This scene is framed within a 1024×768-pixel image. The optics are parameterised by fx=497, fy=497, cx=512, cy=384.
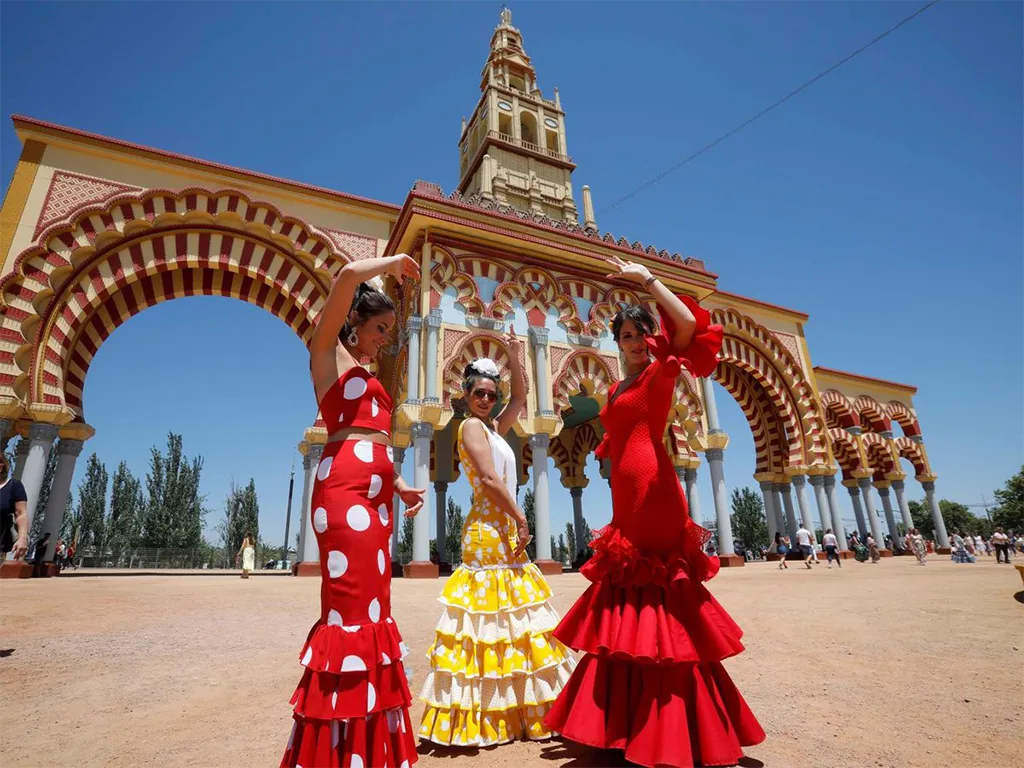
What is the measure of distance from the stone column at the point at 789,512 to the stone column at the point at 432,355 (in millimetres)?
16537

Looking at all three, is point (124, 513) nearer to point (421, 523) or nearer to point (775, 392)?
point (421, 523)

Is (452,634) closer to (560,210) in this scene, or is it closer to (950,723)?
(950,723)

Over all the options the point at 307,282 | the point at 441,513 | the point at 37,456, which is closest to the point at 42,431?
the point at 37,456

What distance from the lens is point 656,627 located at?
186cm

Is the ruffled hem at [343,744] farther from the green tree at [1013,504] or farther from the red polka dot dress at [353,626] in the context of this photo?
the green tree at [1013,504]

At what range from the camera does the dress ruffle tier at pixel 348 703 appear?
1.43 meters

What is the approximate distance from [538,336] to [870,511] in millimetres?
17994

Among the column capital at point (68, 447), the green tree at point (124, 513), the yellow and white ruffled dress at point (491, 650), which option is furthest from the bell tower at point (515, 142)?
the green tree at point (124, 513)

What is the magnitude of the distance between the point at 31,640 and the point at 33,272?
10216 millimetres

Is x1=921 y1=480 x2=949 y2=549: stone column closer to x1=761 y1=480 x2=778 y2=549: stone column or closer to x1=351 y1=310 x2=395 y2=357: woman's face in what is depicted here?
x1=761 y1=480 x2=778 y2=549: stone column

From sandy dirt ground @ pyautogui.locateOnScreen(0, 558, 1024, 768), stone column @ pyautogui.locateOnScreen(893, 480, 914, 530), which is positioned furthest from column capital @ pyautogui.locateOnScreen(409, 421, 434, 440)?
stone column @ pyautogui.locateOnScreen(893, 480, 914, 530)

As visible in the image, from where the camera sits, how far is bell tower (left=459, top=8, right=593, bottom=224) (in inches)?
981

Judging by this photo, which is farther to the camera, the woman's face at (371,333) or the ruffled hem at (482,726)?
the ruffled hem at (482,726)

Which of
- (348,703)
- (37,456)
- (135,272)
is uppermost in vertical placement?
(135,272)
